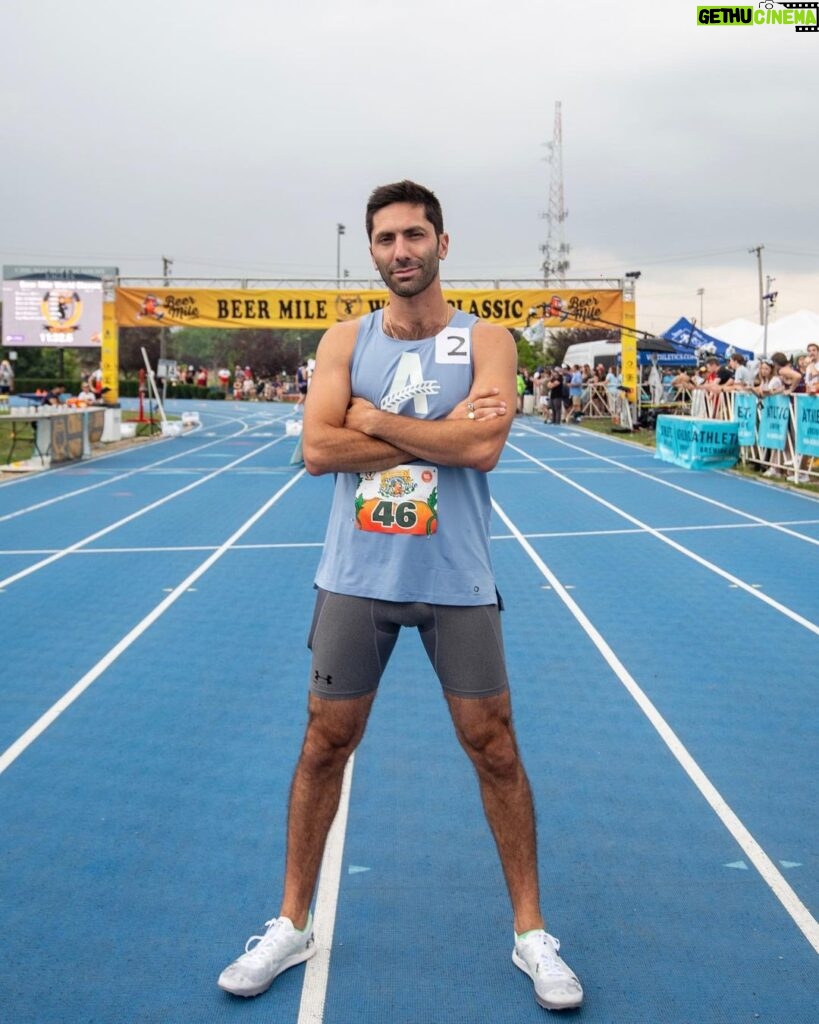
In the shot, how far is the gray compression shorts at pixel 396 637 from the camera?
2818mm

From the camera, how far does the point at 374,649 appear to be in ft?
9.38

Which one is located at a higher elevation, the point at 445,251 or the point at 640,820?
the point at 445,251

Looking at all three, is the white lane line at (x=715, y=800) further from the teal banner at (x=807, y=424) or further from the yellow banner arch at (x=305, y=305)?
the yellow banner arch at (x=305, y=305)

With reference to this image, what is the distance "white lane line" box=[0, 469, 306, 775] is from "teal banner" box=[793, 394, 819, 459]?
844 cm

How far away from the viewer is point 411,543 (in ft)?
9.25

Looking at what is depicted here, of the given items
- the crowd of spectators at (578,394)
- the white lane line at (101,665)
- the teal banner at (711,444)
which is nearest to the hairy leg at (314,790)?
the white lane line at (101,665)

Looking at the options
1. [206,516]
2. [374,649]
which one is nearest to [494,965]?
[374,649]

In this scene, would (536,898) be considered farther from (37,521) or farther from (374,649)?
(37,521)

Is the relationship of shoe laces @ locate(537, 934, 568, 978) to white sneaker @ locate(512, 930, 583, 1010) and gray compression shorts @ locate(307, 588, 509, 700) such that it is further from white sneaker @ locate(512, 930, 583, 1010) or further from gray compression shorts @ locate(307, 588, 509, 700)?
gray compression shorts @ locate(307, 588, 509, 700)

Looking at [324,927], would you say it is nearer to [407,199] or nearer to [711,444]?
[407,199]

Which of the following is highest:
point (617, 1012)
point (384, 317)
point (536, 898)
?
point (384, 317)

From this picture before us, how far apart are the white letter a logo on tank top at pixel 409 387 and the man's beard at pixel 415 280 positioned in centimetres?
16

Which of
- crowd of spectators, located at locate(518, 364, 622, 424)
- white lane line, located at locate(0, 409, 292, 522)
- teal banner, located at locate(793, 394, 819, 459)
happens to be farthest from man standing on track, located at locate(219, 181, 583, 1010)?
crowd of spectators, located at locate(518, 364, 622, 424)

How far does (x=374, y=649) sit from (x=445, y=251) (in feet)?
3.54
